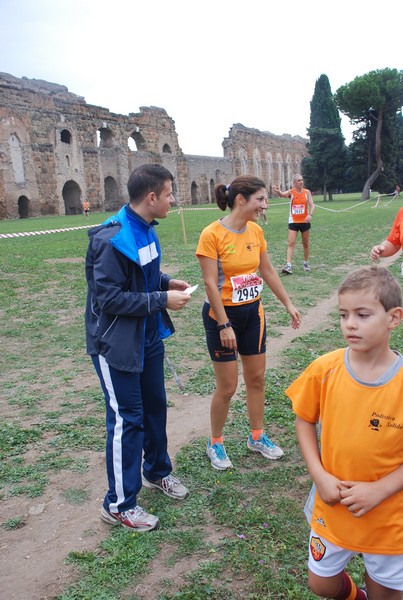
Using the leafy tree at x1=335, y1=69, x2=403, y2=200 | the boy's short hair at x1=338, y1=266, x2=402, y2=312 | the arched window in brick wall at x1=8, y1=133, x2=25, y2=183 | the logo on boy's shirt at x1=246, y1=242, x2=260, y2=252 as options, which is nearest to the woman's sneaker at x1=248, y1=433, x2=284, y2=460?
the logo on boy's shirt at x1=246, y1=242, x2=260, y2=252

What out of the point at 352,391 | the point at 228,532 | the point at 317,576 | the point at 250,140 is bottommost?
the point at 228,532

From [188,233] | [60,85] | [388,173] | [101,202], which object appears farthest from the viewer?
[60,85]

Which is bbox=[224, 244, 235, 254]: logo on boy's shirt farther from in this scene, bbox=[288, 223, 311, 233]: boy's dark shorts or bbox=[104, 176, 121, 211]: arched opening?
bbox=[104, 176, 121, 211]: arched opening

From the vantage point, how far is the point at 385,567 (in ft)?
5.74

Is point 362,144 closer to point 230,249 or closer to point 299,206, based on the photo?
point 299,206

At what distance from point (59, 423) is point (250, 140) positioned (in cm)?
5480

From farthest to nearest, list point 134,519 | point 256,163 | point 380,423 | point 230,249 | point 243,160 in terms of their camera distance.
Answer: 1. point 256,163
2. point 243,160
3. point 230,249
4. point 134,519
5. point 380,423

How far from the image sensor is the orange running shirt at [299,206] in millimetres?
10125

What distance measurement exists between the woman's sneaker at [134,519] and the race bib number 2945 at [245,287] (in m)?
1.41

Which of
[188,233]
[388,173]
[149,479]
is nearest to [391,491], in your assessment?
[149,479]

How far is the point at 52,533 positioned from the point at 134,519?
48 cm

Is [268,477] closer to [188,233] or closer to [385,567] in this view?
[385,567]

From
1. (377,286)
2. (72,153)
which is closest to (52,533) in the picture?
(377,286)

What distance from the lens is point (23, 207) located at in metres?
32.6
